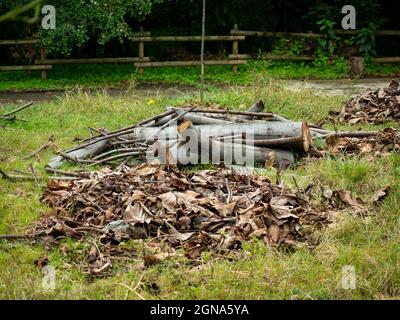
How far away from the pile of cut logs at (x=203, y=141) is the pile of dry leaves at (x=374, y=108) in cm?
167

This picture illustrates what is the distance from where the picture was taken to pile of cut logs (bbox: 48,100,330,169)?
24.6 ft

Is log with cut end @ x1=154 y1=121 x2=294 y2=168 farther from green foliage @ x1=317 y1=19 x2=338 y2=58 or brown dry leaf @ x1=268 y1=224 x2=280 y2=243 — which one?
green foliage @ x1=317 y1=19 x2=338 y2=58

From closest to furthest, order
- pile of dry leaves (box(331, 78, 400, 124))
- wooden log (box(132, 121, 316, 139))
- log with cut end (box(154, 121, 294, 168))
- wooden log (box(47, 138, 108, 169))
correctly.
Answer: log with cut end (box(154, 121, 294, 168)) < wooden log (box(132, 121, 316, 139)) < wooden log (box(47, 138, 108, 169)) < pile of dry leaves (box(331, 78, 400, 124))

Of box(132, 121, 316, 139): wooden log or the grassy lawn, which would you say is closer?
the grassy lawn

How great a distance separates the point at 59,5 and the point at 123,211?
11.0m

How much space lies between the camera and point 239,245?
512 centimetres

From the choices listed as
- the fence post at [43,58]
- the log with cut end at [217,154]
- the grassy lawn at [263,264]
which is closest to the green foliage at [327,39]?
the fence post at [43,58]

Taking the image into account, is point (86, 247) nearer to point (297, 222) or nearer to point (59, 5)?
point (297, 222)

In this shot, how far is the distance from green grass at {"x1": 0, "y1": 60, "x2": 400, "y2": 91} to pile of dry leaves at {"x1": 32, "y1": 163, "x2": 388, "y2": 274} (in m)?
10.1

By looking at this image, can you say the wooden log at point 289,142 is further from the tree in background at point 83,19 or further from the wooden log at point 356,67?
the wooden log at point 356,67

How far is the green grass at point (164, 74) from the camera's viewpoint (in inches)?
650

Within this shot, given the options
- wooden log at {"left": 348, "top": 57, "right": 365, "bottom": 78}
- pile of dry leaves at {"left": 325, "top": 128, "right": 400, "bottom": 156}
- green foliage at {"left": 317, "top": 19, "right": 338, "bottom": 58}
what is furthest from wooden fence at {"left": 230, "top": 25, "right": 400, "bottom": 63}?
pile of dry leaves at {"left": 325, "top": 128, "right": 400, "bottom": 156}

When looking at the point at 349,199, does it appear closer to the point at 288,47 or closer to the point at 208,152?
the point at 208,152
